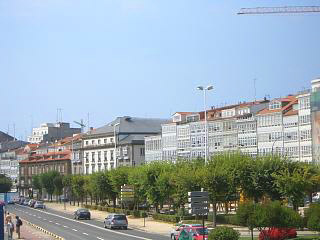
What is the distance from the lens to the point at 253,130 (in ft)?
384

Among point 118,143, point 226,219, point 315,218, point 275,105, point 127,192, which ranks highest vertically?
point 275,105

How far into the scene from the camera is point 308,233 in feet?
185

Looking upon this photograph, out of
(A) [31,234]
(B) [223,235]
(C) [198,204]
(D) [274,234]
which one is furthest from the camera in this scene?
(A) [31,234]

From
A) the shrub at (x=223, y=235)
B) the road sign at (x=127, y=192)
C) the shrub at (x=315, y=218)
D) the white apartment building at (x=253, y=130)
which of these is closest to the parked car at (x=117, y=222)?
the road sign at (x=127, y=192)

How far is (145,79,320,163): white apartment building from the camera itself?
4200 inches

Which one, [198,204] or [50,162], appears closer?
[198,204]

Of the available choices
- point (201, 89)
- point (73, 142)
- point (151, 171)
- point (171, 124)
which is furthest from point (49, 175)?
point (201, 89)

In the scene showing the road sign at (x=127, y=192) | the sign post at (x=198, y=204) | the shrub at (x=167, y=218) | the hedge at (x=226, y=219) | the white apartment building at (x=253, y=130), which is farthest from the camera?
the white apartment building at (x=253, y=130)

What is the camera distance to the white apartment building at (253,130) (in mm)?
106688

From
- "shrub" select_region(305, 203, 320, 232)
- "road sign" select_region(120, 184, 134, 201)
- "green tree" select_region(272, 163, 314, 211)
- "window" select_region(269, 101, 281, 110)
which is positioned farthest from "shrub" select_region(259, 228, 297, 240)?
"window" select_region(269, 101, 281, 110)

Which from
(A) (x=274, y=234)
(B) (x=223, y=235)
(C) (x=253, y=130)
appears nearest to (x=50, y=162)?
(C) (x=253, y=130)

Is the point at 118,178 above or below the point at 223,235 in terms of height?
above

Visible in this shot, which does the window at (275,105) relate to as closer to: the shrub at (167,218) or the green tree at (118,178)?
the green tree at (118,178)

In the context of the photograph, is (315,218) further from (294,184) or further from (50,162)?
(50,162)
